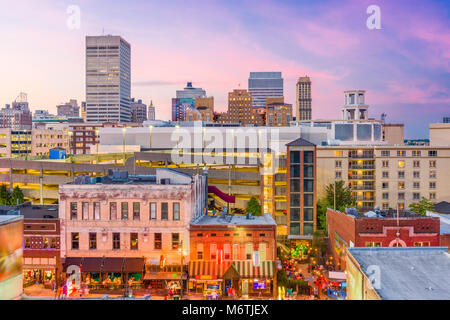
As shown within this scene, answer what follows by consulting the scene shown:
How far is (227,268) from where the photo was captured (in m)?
31.0

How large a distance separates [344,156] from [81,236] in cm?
4480

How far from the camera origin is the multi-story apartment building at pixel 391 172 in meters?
63.5

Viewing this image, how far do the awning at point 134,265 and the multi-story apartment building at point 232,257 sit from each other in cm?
384

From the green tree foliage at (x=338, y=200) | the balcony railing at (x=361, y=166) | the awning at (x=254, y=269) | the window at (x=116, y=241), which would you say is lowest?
the awning at (x=254, y=269)

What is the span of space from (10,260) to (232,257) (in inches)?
948

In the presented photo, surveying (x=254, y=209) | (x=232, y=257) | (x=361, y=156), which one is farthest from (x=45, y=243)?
(x=361, y=156)

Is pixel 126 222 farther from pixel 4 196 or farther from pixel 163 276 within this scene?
pixel 4 196

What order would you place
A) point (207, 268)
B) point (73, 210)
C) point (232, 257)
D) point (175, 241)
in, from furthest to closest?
point (73, 210)
point (175, 241)
point (232, 257)
point (207, 268)

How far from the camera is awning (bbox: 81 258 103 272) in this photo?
102 feet

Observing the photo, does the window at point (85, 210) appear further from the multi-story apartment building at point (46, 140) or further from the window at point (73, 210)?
the multi-story apartment building at point (46, 140)

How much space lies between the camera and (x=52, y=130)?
132 meters

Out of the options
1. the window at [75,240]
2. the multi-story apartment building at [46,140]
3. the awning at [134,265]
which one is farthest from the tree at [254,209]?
the multi-story apartment building at [46,140]

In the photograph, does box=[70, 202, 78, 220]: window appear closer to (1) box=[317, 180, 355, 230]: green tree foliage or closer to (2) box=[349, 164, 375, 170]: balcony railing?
(1) box=[317, 180, 355, 230]: green tree foliage

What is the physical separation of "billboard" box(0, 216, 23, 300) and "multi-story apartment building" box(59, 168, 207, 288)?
74.0 ft
